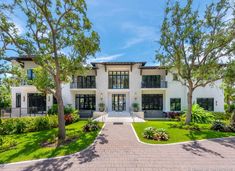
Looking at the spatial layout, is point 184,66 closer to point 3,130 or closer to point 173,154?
point 173,154

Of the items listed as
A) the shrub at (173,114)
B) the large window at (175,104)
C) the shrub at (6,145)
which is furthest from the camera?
the large window at (175,104)

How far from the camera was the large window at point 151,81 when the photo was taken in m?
22.4

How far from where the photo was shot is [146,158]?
7.29 m

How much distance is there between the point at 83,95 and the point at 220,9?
18800 millimetres

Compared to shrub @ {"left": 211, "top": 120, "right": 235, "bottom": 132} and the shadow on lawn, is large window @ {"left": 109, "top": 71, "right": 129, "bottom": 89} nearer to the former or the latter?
shrub @ {"left": 211, "top": 120, "right": 235, "bottom": 132}

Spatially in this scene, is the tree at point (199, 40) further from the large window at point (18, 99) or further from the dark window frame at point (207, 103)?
the large window at point (18, 99)

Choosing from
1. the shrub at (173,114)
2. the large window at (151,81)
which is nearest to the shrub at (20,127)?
the large window at (151,81)

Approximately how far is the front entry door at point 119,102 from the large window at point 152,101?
3.03m

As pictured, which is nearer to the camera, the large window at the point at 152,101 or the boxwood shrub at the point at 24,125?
the boxwood shrub at the point at 24,125

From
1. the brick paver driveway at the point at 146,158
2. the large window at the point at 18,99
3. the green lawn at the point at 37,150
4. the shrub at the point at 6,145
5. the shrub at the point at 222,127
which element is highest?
the large window at the point at 18,99

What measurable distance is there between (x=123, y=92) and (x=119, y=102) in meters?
1.54

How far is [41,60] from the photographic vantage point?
403 inches

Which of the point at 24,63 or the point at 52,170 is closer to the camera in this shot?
the point at 52,170

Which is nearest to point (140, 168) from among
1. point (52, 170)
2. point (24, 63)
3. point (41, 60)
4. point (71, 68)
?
point (52, 170)
